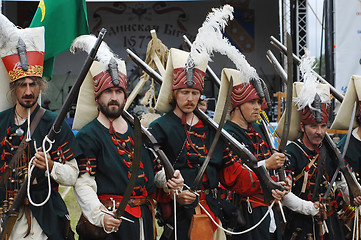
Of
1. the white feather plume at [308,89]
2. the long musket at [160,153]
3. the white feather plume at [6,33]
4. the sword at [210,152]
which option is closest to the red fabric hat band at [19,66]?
the white feather plume at [6,33]

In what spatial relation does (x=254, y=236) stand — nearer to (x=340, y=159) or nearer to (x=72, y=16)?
(x=340, y=159)

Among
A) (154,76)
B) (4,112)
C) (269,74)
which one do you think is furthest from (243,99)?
(269,74)

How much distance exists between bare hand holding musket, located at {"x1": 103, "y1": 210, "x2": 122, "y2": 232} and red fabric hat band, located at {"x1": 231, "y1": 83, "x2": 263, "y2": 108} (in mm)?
1821

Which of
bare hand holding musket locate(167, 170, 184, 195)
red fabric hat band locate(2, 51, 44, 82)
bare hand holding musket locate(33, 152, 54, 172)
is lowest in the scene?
bare hand holding musket locate(167, 170, 184, 195)

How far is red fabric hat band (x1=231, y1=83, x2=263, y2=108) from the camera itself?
16.4 ft

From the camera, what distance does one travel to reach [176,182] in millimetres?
4113

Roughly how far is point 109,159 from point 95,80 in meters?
0.65

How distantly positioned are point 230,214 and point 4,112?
2157 mm

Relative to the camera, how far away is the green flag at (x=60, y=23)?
4699mm

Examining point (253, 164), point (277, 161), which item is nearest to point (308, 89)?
point (277, 161)

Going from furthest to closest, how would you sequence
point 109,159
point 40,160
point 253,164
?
→ point 253,164, point 109,159, point 40,160

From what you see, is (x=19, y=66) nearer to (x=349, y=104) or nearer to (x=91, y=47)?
(x=91, y=47)

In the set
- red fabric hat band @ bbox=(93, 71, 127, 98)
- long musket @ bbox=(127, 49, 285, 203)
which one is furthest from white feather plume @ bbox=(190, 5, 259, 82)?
red fabric hat band @ bbox=(93, 71, 127, 98)

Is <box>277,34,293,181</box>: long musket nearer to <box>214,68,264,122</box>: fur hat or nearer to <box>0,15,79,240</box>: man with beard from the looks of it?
<box>214,68,264,122</box>: fur hat
